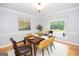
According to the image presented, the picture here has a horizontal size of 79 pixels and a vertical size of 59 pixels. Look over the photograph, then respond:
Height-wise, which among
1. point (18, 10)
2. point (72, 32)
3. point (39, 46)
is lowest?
point (39, 46)

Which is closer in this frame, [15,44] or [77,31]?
[77,31]

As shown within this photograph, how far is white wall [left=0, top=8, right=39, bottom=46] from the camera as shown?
44.4 inches

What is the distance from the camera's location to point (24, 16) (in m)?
1.15

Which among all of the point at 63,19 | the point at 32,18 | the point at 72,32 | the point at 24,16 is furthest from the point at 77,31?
the point at 24,16

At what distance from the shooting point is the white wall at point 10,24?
113cm

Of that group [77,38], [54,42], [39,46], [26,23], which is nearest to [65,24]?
[77,38]

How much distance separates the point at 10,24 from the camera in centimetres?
127

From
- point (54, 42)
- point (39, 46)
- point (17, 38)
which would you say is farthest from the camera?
point (39, 46)

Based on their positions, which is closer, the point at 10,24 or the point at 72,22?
the point at 72,22

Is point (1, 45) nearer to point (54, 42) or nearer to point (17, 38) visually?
point (17, 38)

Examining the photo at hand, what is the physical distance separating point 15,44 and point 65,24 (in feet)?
3.43

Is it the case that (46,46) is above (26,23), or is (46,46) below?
below

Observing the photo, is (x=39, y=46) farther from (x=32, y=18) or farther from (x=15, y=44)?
(x=32, y=18)

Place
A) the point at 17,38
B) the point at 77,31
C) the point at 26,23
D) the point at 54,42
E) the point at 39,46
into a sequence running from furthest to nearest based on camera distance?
the point at 39,46, the point at 54,42, the point at 17,38, the point at 26,23, the point at 77,31
